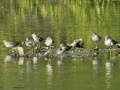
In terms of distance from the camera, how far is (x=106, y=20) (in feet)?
120

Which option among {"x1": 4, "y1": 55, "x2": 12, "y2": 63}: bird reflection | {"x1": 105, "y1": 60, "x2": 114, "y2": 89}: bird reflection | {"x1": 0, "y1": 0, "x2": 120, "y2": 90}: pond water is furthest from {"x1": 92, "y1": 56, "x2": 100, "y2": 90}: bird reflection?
{"x1": 4, "y1": 55, "x2": 12, "y2": 63}: bird reflection

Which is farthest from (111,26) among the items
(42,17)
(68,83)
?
(68,83)

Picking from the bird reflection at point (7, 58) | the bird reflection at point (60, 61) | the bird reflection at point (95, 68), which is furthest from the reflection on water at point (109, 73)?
the bird reflection at point (7, 58)

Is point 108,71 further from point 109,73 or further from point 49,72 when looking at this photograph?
point 49,72

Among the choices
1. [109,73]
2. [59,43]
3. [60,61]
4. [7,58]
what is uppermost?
[59,43]

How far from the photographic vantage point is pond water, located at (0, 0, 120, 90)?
17.8 meters

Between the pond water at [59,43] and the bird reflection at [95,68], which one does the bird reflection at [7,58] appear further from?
the bird reflection at [95,68]

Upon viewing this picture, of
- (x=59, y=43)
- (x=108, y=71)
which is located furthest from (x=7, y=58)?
(x=108, y=71)

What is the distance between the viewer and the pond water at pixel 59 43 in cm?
1778

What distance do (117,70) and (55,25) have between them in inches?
564

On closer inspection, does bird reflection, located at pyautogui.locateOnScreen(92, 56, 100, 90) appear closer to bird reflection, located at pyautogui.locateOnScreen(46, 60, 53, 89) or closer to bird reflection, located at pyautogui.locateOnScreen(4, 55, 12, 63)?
bird reflection, located at pyautogui.locateOnScreen(46, 60, 53, 89)

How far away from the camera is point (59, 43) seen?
25688 millimetres

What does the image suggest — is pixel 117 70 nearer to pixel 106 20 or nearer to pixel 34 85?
pixel 34 85

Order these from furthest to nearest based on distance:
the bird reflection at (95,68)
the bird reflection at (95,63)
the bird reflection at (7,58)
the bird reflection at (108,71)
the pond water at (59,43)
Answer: the bird reflection at (7,58) → the bird reflection at (95,63) → the bird reflection at (95,68) → the pond water at (59,43) → the bird reflection at (108,71)
